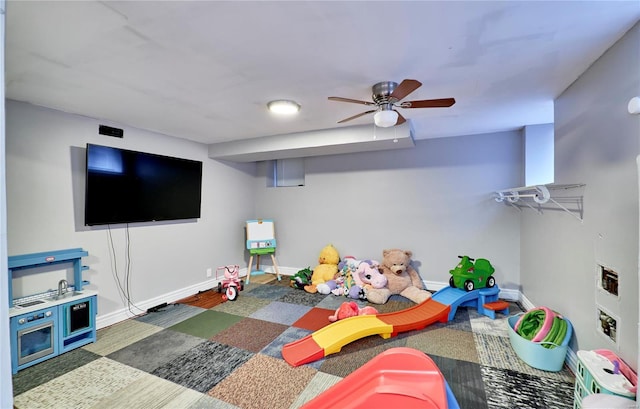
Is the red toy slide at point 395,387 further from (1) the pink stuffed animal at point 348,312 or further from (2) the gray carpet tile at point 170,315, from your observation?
(2) the gray carpet tile at point 170,315

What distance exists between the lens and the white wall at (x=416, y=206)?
12.8 feet

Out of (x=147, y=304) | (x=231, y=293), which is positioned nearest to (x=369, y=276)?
(x=231, y=293)

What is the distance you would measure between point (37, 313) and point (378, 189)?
14.0ft

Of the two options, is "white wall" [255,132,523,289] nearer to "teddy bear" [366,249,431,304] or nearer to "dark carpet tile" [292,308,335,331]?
"teddy bear" [366,249,431,304]

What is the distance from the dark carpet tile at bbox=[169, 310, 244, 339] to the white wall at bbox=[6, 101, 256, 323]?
775 mm

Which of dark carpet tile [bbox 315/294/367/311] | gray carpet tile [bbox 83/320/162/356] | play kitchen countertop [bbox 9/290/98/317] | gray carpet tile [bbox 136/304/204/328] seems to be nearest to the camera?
play kitchen countertop [bbox 9/290/98/317]

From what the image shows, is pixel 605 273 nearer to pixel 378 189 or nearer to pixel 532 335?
pixel 532 335

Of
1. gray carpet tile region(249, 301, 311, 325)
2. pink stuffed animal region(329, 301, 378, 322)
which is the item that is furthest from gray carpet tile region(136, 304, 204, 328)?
pink stuffed animal region(329, 301, 378, 322)

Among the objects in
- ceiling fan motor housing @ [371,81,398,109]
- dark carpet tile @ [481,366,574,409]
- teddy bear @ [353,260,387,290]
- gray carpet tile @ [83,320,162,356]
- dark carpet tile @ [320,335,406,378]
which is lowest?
gray carpet tile @ [83,320,162,356]

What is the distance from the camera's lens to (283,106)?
2.62 m

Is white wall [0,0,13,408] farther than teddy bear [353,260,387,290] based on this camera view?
No

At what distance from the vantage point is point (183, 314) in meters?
3.43

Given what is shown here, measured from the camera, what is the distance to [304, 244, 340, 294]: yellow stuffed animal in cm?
448

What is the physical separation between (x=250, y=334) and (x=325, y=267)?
1.92 m
